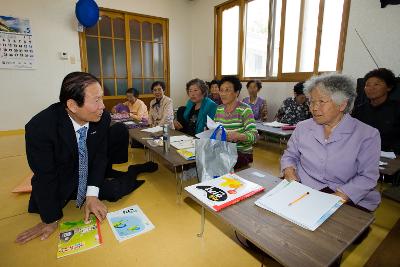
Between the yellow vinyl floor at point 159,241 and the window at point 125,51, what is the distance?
3.57m

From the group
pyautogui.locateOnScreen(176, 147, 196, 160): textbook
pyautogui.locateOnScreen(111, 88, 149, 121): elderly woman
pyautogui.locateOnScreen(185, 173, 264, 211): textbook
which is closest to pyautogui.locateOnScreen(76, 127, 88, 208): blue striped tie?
pyautogui.locateOnScreen(176, 147, 196, 160): textbook

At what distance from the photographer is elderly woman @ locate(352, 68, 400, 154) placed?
2320 mm

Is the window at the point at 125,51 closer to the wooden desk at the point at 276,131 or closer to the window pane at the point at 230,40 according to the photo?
the window pane at the point at 230,40

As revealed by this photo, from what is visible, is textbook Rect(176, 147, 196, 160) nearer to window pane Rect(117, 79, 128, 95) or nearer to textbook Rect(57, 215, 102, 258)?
textbook Rect(57, 215, 102, 258)

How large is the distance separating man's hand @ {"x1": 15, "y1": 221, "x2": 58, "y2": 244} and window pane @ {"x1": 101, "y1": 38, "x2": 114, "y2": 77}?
4364 millimetres

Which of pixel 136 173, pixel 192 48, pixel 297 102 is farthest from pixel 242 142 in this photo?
pixel 192 48

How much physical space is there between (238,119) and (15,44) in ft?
15.0

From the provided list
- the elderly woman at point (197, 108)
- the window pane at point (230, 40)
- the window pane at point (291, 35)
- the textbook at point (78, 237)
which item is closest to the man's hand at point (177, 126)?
the elderly woman at point (197, 108)

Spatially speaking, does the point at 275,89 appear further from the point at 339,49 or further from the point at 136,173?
the point at 136,173

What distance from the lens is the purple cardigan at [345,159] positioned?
1181 millimetres

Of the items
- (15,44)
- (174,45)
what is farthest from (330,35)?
(15,44)

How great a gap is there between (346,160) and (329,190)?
0.19 m

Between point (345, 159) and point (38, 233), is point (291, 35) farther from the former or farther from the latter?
point (38, 233)

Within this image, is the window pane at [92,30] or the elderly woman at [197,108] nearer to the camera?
the elderly woman at [197,108]
